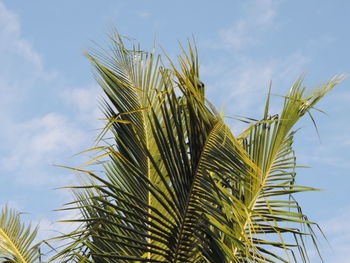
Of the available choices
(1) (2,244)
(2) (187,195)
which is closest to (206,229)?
(2) (187,195)

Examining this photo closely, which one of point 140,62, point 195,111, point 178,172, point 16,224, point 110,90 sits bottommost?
point 178,172

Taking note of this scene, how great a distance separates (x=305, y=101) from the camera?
3.27m

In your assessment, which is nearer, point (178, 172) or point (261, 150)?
point (178, 172)

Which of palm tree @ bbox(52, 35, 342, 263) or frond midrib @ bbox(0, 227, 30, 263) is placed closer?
palm tree @ bbox(52, 35, 342, 263)

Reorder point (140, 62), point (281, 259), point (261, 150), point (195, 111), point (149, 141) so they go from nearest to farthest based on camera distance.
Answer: point (195, 111) → point (281, 259) → point (261, 150) → point (149, 141) → point (140, 62)

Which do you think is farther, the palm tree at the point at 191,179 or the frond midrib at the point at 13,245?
the frond midrib at the point at 13,245

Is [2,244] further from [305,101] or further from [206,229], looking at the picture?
[305,101]

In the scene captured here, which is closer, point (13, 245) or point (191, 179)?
point (191, 179)

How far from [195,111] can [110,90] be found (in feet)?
4.41

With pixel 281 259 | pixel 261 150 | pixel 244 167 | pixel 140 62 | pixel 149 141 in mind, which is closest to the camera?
pixel 244 167

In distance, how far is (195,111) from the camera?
2.47 m

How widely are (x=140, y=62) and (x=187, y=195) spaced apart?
67.7 inches

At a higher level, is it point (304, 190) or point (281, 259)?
point (304, 190)

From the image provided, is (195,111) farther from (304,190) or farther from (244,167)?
(304,190)
